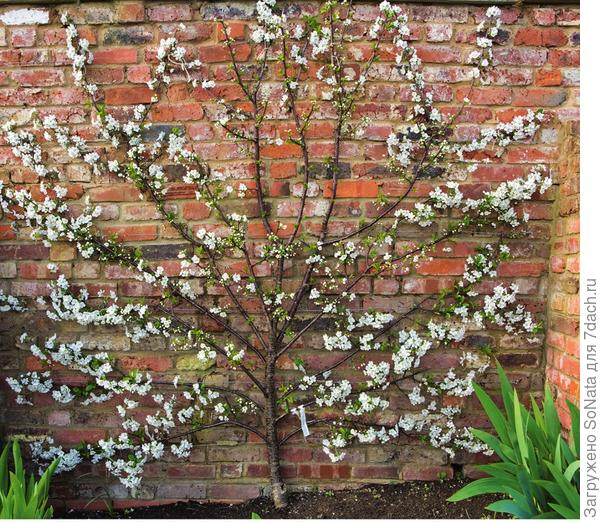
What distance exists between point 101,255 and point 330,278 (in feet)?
3.48

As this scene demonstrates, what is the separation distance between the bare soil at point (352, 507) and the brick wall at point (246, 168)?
0.06m

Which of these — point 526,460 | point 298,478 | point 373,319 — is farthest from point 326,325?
point 526,460

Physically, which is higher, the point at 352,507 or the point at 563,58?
the point at 563,58

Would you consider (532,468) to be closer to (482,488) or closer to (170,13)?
(482,488)

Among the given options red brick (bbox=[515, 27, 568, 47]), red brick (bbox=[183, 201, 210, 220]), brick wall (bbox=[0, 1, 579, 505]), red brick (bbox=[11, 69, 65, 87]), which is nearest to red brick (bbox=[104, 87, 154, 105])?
brick wall (bbox=[0, 1, 579, 505])

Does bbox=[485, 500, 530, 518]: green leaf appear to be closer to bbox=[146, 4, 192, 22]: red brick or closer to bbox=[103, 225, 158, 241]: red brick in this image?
bbox=[103, 225, 158, 241]: red brick

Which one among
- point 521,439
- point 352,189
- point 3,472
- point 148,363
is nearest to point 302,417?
point 148,363

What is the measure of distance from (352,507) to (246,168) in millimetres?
1617

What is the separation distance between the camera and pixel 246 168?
2.63 m

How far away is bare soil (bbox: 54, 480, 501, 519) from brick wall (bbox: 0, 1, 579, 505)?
55mm

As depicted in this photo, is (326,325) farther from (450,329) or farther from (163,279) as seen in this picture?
(163,279)

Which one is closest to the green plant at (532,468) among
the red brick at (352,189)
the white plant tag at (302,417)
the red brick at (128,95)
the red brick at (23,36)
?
the white plant tag at (302,417)

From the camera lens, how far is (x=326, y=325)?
266 centimetres
